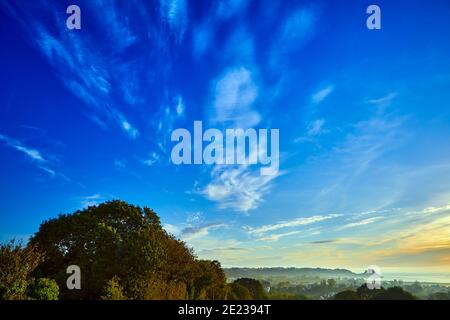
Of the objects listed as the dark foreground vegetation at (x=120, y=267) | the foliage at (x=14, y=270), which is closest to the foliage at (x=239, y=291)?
the dark foreground vegetation at (x=120, y=267)

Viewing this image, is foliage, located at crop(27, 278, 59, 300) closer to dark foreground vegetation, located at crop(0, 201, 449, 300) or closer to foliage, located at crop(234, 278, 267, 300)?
dark foreground vegetation, located at crop(0, 201, 449, 300)

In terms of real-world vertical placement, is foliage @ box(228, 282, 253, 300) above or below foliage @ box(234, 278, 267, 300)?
below

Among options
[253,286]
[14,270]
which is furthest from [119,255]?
[14,270]

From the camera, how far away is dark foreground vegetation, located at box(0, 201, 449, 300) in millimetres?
18672

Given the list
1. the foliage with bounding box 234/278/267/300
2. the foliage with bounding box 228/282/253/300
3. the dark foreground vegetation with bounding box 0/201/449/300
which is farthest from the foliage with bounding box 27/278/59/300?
the foliage with bounding box 228/282/253/300

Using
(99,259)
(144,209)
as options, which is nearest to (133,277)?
(99,259)

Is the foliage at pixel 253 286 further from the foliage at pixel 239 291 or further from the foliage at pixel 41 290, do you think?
the foliage at pixel 41 290

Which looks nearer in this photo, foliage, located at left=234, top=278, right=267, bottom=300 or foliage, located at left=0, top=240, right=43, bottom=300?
foliage, located at left=0, top=240, right=43, bottom=300

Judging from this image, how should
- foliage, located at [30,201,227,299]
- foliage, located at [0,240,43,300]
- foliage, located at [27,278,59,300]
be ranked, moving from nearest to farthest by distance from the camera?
foliage, located at [0,240,43,300], foliage, located at [27,278,59,300], foliage, located at [30,201,227,299]

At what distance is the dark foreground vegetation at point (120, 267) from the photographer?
61.3ft
